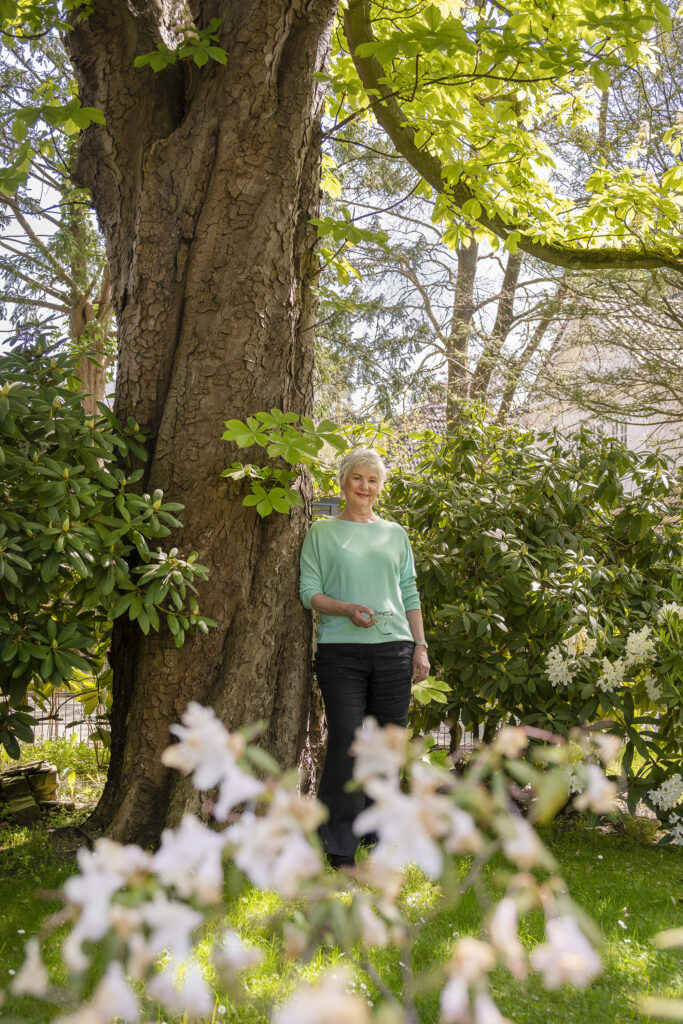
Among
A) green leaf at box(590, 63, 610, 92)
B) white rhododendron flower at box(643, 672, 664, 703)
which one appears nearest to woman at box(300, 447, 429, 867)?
white rhododendron flower at box(643, 672, 664, 703)

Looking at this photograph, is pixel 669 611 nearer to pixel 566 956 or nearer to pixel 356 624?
pixel 356 624

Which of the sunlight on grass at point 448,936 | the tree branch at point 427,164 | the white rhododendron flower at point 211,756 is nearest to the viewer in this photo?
the white rhododendron flower at point 211,756

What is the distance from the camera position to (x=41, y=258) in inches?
366

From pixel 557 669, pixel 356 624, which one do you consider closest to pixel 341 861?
pixel 356 624

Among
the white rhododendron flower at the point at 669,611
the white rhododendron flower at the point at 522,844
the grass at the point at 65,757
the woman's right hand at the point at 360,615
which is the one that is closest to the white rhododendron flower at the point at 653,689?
the white rhododendron flower at the point at 669,611

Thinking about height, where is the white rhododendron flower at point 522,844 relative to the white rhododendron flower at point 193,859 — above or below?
above

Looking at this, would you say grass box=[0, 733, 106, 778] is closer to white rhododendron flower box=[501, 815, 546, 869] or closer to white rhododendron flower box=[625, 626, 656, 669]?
white rhododendron flower box=[625, 626, 656, 669]

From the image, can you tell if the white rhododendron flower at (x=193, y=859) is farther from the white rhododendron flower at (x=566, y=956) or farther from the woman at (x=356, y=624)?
the woman at (x=356, y=624)

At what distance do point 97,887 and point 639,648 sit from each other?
3.19m

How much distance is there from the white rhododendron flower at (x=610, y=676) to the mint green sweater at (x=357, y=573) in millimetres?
926

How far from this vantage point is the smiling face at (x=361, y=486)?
11.0 feet

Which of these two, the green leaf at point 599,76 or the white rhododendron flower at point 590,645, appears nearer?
the green leaf at point 599,76

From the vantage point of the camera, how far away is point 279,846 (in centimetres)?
76

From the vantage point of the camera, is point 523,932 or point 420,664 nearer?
point 523,932
